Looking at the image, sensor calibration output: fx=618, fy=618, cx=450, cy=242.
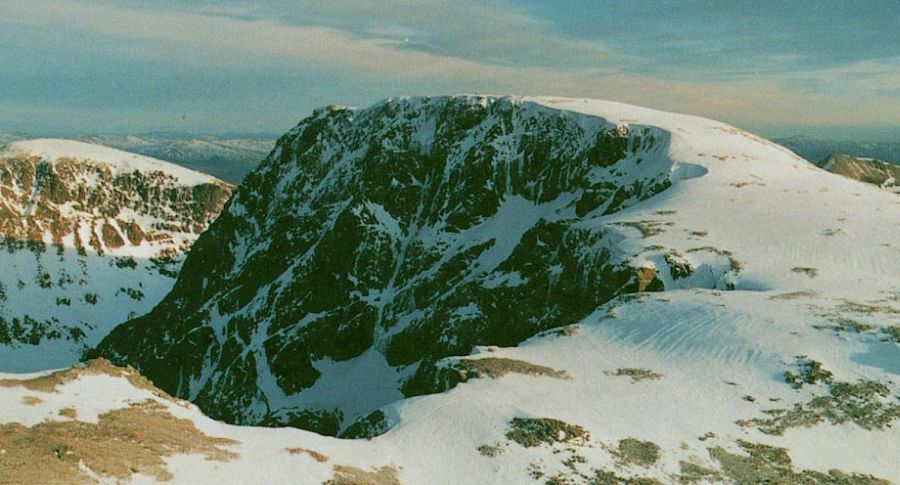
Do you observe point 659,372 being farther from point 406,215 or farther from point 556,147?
point 406,215

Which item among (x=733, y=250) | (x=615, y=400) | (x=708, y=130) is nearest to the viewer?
(x=615, y=400)

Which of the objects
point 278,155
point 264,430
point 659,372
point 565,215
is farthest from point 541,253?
point 278,155

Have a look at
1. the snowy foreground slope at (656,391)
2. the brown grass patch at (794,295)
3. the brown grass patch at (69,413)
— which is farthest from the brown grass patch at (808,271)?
the brown grass patch at (69,413)

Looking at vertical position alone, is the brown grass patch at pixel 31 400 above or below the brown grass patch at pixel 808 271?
below

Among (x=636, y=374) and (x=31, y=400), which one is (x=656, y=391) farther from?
(x=31, y=400)

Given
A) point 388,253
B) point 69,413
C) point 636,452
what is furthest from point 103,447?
point 388,253

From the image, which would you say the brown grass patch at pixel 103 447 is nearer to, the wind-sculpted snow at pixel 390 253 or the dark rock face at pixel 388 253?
the wind-sculpted snow at pixel 390 253
